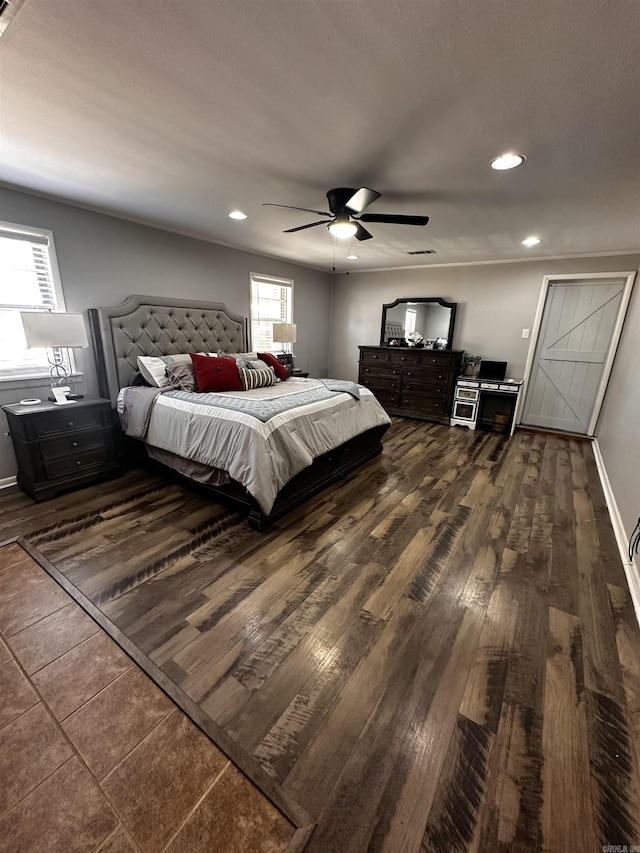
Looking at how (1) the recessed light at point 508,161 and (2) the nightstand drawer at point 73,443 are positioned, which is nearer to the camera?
(1) the recessed light at point 508,161

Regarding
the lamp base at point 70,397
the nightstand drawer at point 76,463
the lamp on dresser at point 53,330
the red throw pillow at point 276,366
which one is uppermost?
the lamp on dresser at point 53,330

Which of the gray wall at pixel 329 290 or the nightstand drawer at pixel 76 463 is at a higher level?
the gray wall at pixel 329 290

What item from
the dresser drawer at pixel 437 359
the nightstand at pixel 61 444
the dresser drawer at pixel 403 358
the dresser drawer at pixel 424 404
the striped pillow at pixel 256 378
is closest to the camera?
the nightstand at pixel 61 444

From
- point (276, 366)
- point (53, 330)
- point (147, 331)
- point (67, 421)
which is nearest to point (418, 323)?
point (276, 366)

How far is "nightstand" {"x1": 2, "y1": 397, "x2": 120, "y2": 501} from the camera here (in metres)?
2.68

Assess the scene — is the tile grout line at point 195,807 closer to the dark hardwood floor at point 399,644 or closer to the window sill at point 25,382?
the dark hardwood floor at point 399,644

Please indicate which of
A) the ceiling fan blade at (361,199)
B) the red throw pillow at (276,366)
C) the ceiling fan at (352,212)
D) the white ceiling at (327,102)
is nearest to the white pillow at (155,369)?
the red throw pillow at (276,366)

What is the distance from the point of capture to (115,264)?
11.3 feet

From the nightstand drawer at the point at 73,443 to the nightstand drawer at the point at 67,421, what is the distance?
56 mm

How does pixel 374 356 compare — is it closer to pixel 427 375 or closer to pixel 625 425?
pixel 427 375

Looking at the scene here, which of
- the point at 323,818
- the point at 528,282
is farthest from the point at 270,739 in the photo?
the point at 528,282

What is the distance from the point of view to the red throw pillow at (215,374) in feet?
11.0

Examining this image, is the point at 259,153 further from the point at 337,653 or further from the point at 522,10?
the point at 337,653

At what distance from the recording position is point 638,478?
7.59ft
